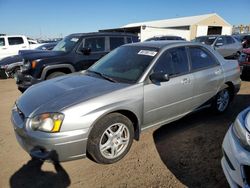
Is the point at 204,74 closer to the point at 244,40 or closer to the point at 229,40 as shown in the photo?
the point at 229,40

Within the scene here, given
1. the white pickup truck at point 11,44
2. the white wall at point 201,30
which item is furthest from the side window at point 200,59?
the white wall at point 201,30

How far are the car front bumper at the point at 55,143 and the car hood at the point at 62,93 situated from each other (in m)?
0.28

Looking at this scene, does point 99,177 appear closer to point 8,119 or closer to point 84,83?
point 84,83

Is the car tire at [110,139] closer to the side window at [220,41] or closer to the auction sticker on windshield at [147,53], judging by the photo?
the auction sticker on windshield at [147,53]

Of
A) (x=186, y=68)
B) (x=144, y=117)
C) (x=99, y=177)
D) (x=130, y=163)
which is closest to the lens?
(x=99, y=177)

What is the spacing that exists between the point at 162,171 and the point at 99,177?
2.76ft

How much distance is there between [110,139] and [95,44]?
470cm

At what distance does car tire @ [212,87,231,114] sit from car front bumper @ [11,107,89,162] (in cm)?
308

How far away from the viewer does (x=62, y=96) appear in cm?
311

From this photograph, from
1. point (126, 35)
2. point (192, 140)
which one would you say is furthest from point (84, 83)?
point (126, 35)

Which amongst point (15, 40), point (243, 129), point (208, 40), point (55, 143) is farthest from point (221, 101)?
point (15, 40)

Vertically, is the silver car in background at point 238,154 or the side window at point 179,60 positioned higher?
the side window at point 179,60

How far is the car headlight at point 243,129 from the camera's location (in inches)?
88.0

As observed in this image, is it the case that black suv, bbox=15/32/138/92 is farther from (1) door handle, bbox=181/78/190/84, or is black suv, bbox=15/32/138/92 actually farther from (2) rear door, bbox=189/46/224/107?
(1) door handle, bbox=181/78/190/84
